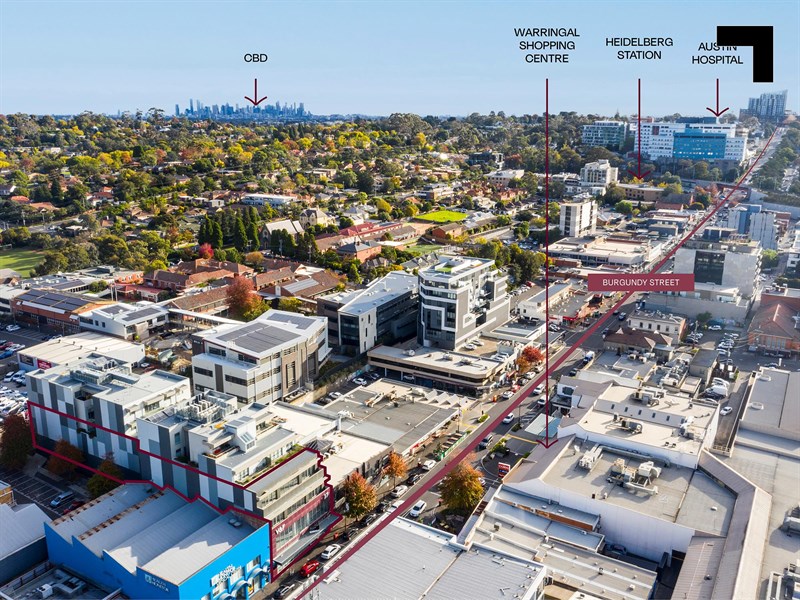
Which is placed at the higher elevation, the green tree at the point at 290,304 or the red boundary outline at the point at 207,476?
the green tree at the point at 290,304

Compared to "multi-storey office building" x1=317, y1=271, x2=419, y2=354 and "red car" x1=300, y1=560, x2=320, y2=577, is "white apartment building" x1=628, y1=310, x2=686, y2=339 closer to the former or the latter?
"multi-storey office building" x1=317, y1=271, x2=419, y2=354

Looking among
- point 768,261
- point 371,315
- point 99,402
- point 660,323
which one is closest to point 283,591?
point 99,402

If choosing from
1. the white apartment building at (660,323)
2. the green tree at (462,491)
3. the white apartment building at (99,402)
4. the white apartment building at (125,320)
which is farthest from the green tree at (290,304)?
the green tree at (462,491)

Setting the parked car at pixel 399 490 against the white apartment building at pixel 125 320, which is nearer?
the parked car at pixel 399 490

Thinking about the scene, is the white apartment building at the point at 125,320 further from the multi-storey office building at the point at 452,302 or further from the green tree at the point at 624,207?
the green tree at the point at 624,207

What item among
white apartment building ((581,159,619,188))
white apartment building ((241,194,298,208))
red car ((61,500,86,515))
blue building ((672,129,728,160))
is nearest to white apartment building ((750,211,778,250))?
white apartment building ((581,159,619,188))

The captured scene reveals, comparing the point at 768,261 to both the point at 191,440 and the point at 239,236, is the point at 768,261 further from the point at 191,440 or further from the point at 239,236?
the point at 191,440
